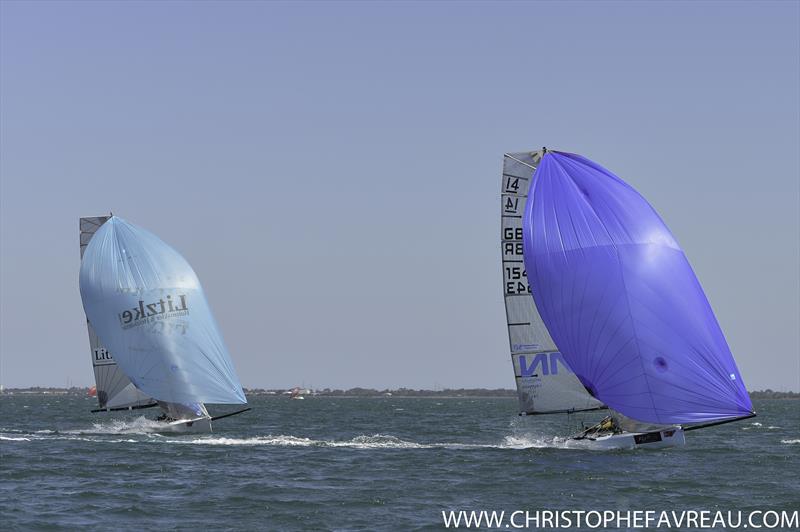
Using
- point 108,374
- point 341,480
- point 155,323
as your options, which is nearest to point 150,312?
point 155,323

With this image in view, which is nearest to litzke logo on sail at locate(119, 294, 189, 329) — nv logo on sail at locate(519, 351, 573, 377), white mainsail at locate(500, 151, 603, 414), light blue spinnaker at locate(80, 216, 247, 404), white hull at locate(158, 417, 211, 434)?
light blue spinnaker at locate(80, 216, 247, 404)

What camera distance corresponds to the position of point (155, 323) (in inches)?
2080

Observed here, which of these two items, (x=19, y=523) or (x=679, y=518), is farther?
(x=679, y=518)

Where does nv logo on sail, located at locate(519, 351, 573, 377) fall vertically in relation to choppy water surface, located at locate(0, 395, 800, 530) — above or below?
above

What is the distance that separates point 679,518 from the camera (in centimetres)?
3033

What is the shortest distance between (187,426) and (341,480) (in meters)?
18.1

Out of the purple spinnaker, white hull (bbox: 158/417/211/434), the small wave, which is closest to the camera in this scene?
the purple spinnaker

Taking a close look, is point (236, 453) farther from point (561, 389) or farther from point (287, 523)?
point (287, 523)

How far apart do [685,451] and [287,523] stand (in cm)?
2547

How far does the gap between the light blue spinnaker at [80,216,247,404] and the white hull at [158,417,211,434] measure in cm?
94

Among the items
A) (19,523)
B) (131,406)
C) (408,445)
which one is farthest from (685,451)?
(19,523)

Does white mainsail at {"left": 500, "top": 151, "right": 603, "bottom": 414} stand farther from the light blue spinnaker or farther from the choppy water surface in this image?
the light blue spinnaker

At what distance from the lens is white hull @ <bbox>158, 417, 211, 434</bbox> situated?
175 ft

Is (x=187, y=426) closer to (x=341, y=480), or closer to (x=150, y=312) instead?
(x=150, y=312)
